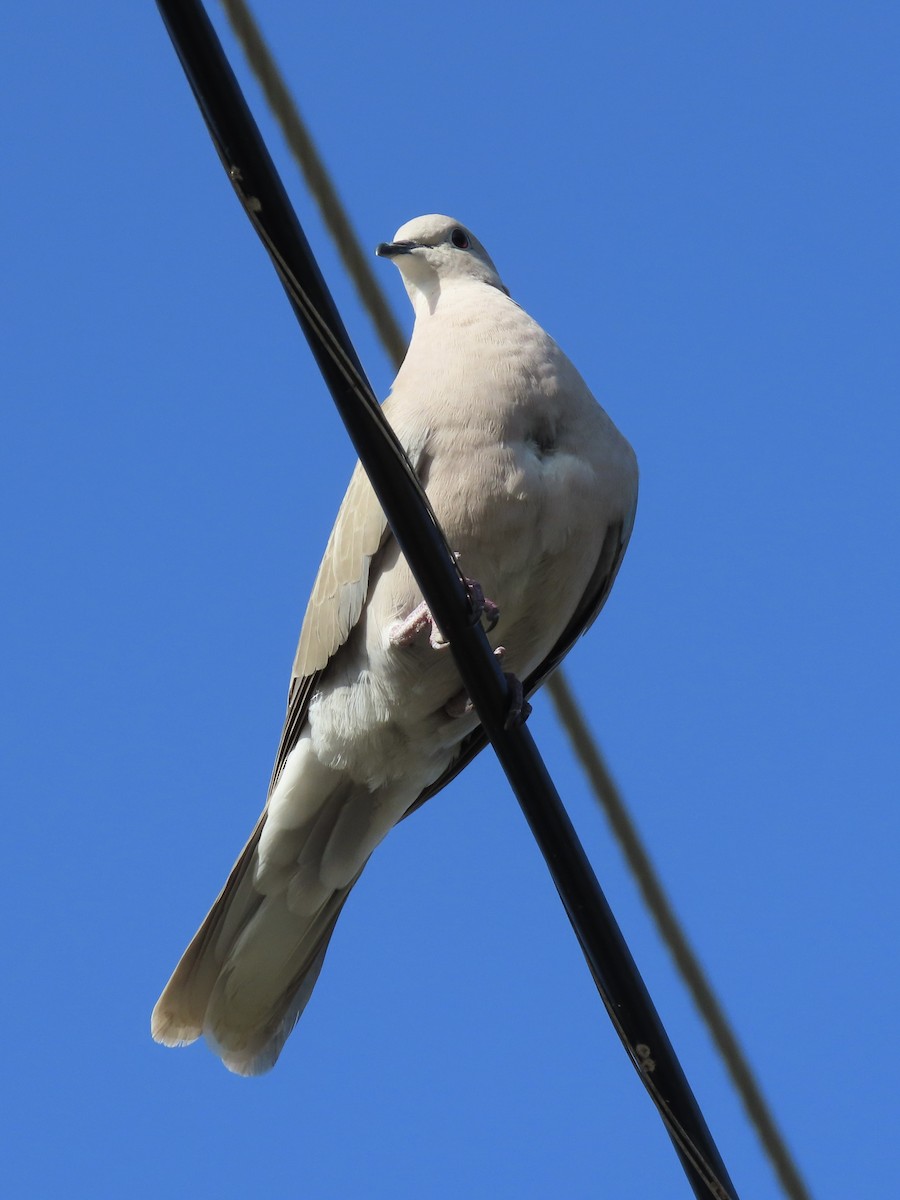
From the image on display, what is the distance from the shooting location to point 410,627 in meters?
Answer: 4.13

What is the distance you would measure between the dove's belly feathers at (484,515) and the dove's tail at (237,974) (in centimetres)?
48

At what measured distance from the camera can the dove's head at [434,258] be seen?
201 inches

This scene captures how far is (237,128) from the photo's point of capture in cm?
250

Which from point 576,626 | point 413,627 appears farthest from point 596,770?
point 576,626

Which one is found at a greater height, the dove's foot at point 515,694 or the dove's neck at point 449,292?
the dove's neck at point 449,292

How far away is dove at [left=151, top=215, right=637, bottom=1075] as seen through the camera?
4.10 meters

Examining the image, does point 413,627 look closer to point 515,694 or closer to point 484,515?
point 484,515

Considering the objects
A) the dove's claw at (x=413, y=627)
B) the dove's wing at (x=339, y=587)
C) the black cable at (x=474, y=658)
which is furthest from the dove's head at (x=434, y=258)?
the black cable at (x=474, y=658)

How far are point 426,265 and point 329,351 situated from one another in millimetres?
2517

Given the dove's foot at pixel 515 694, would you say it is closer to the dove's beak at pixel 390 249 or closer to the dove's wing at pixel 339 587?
the dove's wing at pixel 339 587

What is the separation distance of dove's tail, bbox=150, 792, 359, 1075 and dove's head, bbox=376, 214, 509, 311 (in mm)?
1752

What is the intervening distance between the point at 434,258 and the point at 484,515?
141cm

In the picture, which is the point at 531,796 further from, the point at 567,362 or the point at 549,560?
the point at 567,362

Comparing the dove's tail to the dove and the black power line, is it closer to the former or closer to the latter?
the dove
